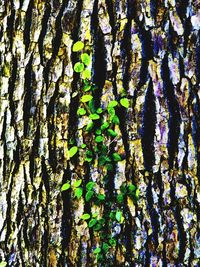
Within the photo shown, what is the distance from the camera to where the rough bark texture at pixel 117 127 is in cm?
188

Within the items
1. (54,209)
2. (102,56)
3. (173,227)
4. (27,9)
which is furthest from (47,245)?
(27,9)

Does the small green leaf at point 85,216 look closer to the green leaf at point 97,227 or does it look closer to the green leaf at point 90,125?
the green leaf at point 97,227

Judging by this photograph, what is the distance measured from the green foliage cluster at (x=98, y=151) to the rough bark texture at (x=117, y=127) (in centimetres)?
3

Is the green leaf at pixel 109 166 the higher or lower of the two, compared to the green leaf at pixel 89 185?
higher

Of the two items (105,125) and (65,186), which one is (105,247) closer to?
(65,186)

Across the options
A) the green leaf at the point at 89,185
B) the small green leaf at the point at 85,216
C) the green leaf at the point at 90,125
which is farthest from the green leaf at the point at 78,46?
the small green leaf at the point at 85,216

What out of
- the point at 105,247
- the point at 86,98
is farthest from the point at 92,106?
the point at 105,247

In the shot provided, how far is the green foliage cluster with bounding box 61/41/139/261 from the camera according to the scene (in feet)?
6.26

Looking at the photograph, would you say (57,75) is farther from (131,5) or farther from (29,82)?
(131,5)

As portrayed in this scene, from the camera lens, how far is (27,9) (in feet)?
6.49

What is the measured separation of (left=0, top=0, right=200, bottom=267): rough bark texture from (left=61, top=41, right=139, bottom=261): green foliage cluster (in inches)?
1.1

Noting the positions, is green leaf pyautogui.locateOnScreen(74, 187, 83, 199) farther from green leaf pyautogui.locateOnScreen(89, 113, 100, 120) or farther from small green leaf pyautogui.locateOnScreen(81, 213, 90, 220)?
green leaf pyautogui.locateOnScreen(89, 113, 100, 120)

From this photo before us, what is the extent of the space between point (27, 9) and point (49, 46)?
0.21 meters

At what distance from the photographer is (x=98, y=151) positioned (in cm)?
194
